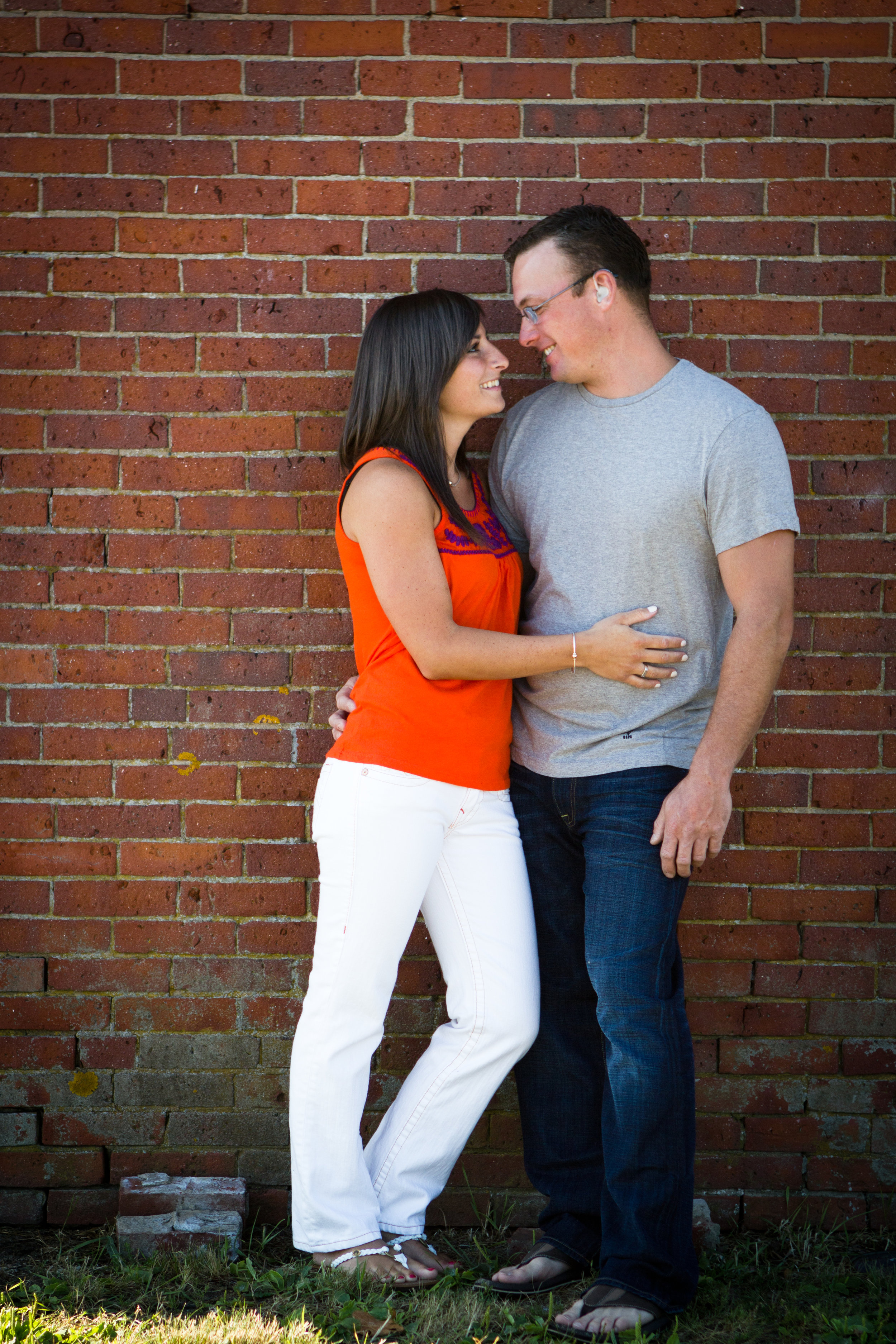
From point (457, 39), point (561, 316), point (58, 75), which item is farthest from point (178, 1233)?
point (457, 39)

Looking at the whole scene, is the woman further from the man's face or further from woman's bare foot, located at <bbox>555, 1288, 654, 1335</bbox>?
woman's bare foot, located at <bbox>555, 1288, 654, 1335</bbox>

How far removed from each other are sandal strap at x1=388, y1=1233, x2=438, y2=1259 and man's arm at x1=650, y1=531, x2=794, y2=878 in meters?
1.16

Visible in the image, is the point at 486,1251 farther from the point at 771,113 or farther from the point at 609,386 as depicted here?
the point at 771,113

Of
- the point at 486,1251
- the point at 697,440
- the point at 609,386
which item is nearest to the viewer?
the point at 697,440

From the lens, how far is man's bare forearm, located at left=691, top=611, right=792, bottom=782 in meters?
2.36

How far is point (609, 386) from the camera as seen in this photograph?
2578mm

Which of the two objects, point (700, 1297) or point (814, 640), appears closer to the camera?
point (700, 1297)

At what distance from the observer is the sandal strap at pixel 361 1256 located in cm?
252

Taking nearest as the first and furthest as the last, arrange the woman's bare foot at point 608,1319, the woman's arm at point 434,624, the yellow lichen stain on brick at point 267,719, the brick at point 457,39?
the woman's bare foot at point 608,1319 → the woman's arm at point 434,624 → the brick at point 457,39 → the yellow lichen stain on brick at point 267,719

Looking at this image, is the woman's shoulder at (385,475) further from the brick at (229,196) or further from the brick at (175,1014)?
the brick at (175,1014)

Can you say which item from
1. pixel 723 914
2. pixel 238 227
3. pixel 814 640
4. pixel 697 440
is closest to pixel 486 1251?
pixel 723 914

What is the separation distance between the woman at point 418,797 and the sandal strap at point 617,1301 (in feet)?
1.38

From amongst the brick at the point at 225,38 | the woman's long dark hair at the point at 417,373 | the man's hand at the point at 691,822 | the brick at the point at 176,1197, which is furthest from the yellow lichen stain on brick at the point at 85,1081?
the brick at the point at 225,38

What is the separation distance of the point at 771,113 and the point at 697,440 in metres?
1.12
